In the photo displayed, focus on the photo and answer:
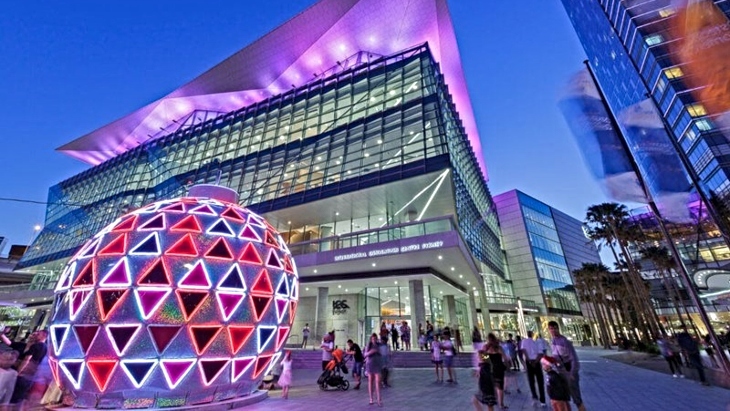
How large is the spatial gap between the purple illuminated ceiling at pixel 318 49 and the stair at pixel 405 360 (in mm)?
33917

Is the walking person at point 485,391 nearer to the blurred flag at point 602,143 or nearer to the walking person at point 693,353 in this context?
the blurred flag at point 602,143

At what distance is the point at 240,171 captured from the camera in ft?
105

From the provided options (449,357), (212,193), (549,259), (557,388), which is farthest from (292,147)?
(549,259)

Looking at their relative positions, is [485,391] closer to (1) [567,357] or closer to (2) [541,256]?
(1) [567,357]

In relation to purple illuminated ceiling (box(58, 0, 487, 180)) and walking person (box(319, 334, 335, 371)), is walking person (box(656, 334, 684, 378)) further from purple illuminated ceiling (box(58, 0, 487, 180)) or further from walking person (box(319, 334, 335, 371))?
purple illuminated ceiling (box(58, 0, 487, 180))

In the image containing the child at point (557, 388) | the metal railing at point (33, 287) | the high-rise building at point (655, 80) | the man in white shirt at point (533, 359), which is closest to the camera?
the child at point (557, 388)

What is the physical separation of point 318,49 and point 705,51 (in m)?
40.2

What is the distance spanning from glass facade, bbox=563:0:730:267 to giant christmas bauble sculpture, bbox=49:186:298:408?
7.55 metres

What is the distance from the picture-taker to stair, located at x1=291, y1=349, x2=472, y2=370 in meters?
16.0

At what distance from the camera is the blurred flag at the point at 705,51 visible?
3139mm

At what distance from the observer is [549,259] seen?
5069cm

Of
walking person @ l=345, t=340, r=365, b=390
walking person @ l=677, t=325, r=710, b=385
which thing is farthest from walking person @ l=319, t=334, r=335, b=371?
walking person @ l=677, t=325, r=710, b=385

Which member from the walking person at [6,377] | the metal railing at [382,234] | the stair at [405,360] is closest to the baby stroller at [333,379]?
the walking person at [6,377]

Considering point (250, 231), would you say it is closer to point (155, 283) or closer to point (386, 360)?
point (155, 283)
